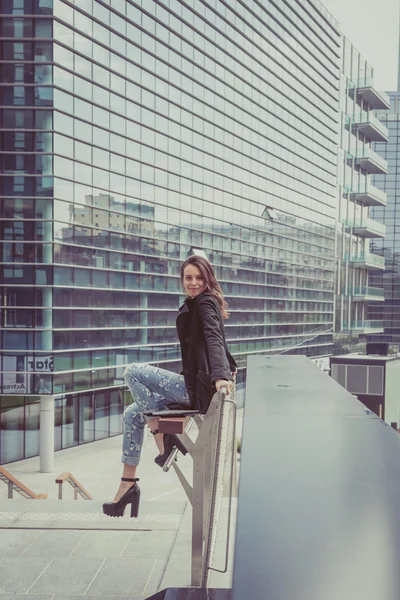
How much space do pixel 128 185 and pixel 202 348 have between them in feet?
109

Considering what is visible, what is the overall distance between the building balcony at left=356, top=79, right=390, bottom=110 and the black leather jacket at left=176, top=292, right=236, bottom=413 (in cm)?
6668

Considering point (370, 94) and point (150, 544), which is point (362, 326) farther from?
point (150, 544)

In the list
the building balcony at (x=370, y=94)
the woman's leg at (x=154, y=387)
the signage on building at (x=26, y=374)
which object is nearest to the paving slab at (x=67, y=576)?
the woman's leg at (x=154, y=387)

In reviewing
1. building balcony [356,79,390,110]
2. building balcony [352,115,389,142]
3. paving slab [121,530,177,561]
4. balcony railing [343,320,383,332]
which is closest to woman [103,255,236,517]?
paving slab [121,530,177,561]

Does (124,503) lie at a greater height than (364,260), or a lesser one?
lesser

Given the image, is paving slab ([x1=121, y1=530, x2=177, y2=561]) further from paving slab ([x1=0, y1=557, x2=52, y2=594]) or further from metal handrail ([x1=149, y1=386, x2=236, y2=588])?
metal handrail ([x1=149, y1=386, x2=236, y2=588])

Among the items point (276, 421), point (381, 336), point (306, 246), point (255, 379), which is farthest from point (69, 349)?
point (381, 336)

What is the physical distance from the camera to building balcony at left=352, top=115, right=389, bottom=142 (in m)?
66.6

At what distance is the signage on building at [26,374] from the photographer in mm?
30719

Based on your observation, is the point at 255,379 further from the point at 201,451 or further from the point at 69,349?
the point at 69,349

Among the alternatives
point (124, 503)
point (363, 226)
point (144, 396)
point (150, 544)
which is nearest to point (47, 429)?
point (150, 544)

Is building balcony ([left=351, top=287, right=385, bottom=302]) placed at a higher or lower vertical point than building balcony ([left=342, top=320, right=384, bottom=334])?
higher

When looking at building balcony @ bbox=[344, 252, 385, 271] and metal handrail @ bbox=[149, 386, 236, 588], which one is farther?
building balcony @ bbox=[344, 252, 385, 271]

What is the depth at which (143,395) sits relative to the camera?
434cm
